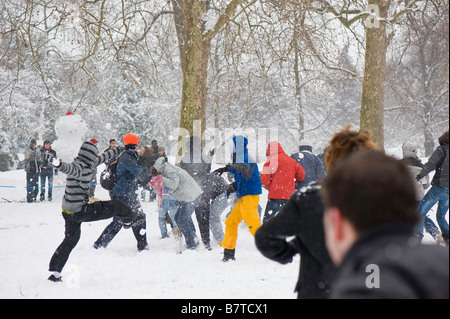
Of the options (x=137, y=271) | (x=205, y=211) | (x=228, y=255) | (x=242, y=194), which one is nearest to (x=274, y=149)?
(x=242, y=194)

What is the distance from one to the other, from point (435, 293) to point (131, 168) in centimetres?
641

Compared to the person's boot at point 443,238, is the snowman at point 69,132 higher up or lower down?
higher up

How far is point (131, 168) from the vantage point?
23.2ft

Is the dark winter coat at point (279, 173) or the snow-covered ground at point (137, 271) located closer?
the snow-covered ground at point (137, 271)

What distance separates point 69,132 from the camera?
7.06m

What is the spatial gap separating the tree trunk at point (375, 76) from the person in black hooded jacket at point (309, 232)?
9.12 m

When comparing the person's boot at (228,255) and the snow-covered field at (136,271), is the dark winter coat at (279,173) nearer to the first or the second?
the snow-covered field at (136,271)

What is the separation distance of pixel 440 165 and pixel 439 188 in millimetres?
433

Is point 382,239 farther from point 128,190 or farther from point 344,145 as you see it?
point 128,190

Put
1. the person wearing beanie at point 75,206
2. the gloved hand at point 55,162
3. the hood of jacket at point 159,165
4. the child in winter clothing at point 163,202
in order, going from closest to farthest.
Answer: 1. the gloved hand at point 55,162
2. the person wearing beanie at point 75,206
3. the hood of jacket at point 159,165
4. the child in winter clothing at point 163,202

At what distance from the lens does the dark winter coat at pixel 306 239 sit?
2293 mm

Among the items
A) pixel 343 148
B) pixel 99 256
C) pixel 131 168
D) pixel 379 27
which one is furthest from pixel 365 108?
pixel 343 148

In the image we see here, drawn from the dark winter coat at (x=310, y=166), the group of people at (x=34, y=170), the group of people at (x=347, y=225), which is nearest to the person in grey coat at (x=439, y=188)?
the dark winter coat at (x=310, y=166)

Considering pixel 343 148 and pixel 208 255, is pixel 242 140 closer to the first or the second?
pixel 208 255
